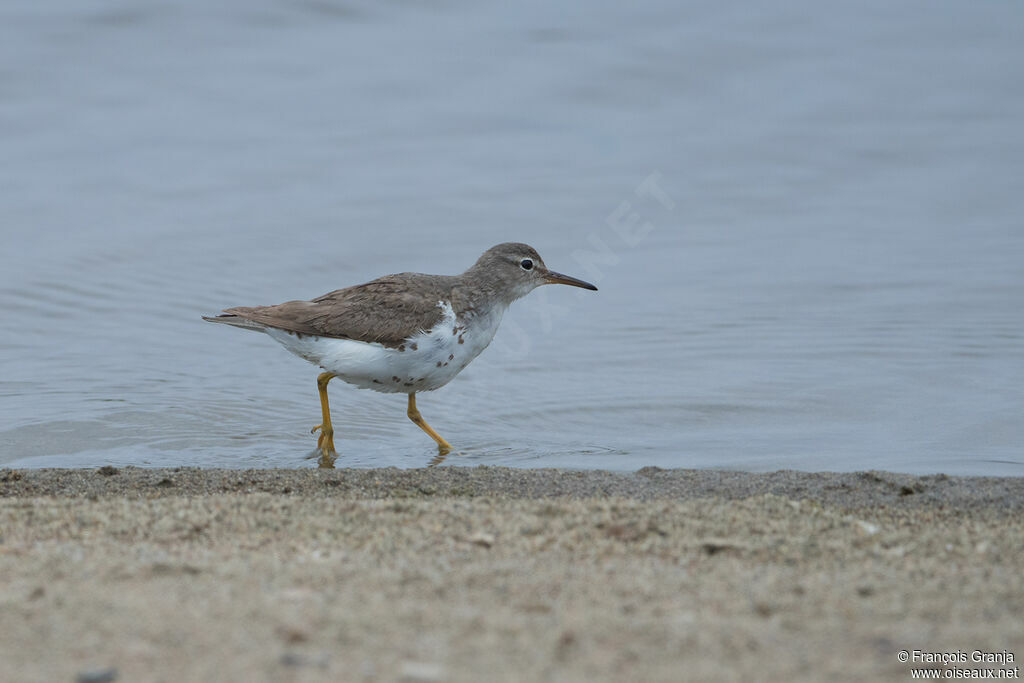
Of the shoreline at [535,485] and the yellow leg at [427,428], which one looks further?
the yellow leg at [427,428]

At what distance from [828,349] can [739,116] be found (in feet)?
22.0

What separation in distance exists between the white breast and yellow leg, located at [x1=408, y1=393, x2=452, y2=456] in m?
0.22

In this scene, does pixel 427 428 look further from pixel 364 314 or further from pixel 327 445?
pixel 364 314

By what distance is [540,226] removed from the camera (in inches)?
497

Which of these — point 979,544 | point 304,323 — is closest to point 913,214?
point 304,323

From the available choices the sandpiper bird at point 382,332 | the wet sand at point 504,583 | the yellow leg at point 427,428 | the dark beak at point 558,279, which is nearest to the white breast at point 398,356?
the sandpiper bird at point 382,332

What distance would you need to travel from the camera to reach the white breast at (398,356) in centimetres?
742

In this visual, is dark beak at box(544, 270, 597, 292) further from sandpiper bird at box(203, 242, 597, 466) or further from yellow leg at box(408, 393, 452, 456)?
yellow leg at box(408, 393, 452, 456)

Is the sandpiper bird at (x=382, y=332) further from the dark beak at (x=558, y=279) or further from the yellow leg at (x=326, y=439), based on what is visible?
the dark beak at (x=558, y=279)

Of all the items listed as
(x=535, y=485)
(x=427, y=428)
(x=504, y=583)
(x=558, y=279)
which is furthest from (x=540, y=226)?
(x=504, y=583)

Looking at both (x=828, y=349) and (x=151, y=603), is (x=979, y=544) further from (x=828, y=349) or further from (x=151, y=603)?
(x=828, y=349)

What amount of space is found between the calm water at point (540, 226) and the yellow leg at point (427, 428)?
15cm

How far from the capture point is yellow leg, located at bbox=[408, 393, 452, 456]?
7684 millimetres

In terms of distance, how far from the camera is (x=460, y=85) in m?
16.5
